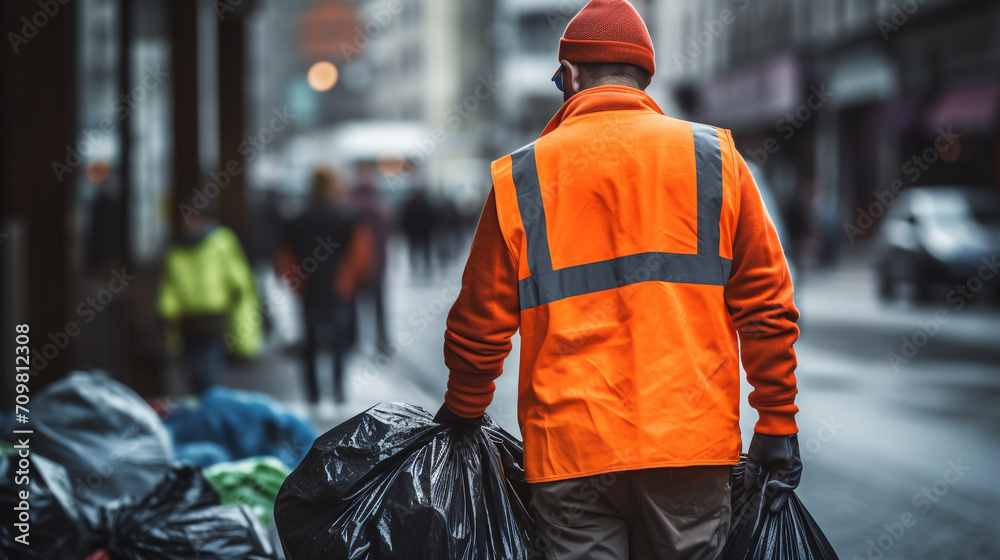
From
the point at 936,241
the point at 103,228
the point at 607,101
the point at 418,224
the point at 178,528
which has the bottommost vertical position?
the point at 178,528

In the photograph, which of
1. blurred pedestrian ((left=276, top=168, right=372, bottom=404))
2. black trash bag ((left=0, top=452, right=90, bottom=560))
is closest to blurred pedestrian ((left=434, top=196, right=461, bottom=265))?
blurred pedestrian ((left=276, top=168, right=372, bottom=404))

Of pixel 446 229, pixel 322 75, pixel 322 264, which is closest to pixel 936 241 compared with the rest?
pixel 322 75

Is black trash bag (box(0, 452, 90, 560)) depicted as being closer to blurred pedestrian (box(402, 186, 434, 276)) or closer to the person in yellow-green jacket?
the person in yellow-green jacket

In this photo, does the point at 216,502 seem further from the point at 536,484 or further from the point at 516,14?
the point at 516,14

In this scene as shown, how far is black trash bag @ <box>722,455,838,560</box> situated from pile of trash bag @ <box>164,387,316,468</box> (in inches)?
122

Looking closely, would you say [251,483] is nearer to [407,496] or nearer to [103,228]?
[407,496]

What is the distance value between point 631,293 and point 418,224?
23602 mm

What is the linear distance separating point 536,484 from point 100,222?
11.0m

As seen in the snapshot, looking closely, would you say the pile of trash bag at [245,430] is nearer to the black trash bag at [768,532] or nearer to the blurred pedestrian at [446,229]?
the black trash bag at [768,532]

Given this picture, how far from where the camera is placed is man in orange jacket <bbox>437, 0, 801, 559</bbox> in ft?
7.70

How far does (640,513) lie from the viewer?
2.40m

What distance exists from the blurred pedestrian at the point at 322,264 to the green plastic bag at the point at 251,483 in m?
4.24

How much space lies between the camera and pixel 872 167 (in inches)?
1171

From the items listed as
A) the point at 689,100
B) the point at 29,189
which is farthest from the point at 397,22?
the point at 29,189
